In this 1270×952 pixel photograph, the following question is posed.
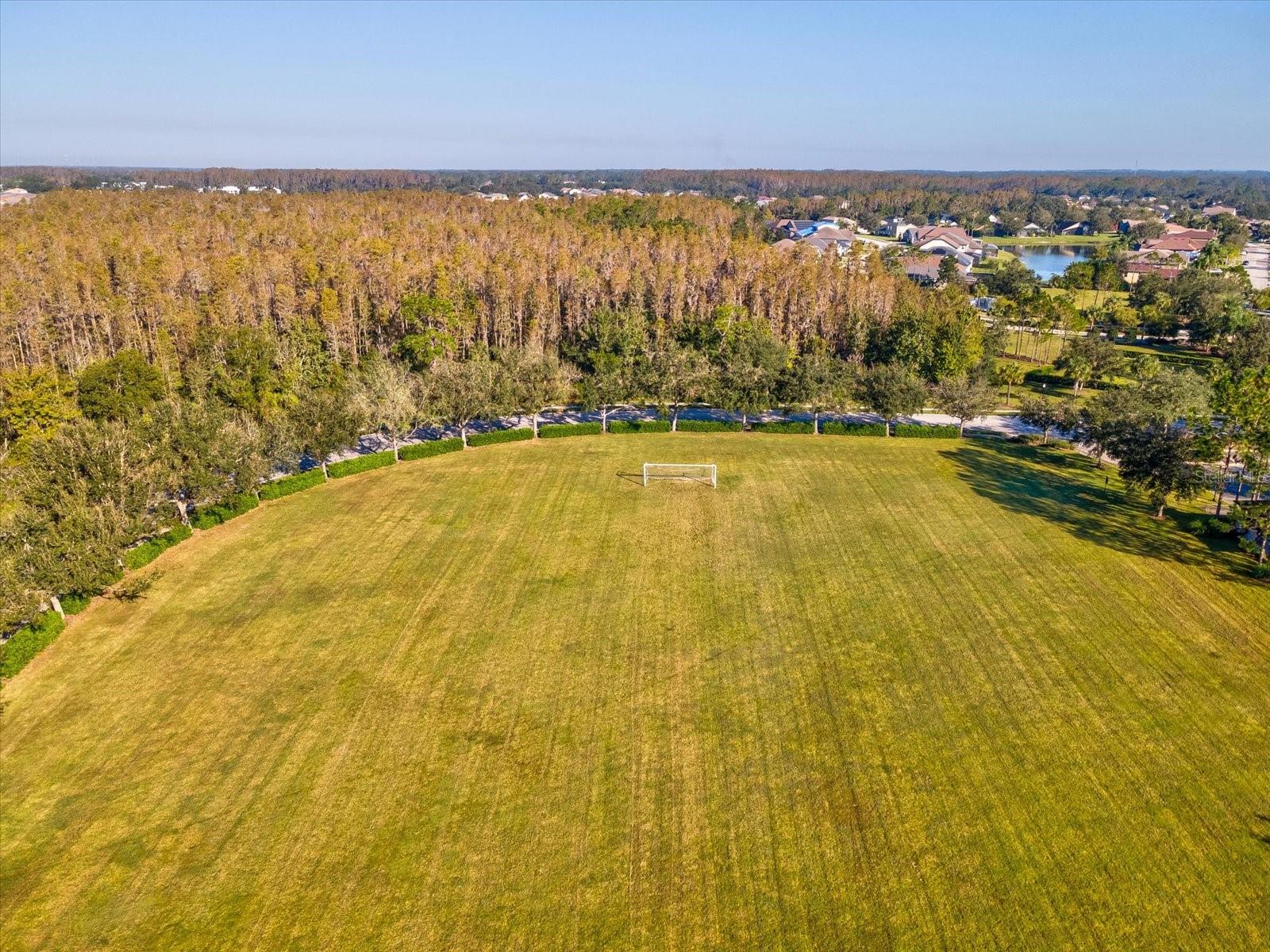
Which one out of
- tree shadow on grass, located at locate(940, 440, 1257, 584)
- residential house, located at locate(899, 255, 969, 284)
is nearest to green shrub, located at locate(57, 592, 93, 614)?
tree shadow on grass, located at locate(940, 440, 1257, 584)

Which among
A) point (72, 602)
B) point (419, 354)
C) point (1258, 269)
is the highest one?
point (1258, 269)

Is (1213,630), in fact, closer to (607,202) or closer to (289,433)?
(289,433)

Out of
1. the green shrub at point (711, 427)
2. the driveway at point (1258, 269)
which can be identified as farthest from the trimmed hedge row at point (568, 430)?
the driveway at point (1258, 269)

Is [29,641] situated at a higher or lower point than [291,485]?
lower

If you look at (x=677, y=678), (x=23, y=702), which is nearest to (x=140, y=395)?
(x=23, y=702)

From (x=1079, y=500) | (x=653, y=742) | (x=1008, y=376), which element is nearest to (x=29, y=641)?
(x=653, y=742)

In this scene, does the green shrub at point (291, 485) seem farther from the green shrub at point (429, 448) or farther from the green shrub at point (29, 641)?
the green shrub at point (29, 641)

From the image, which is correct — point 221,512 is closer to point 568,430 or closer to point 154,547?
point 154,547
